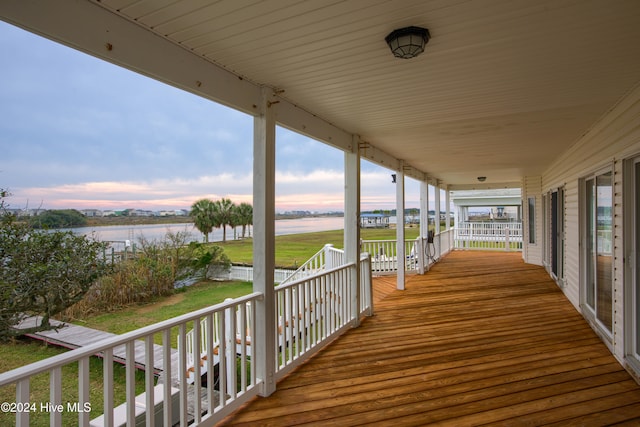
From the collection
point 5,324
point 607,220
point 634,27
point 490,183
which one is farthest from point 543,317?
point 490,183

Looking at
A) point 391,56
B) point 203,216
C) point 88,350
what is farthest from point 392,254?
point 88,350

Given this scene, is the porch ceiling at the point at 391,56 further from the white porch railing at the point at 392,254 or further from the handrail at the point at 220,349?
the white porch railing at the point at 392,254

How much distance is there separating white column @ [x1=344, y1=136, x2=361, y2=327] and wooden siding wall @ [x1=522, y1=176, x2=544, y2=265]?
6.73 metres

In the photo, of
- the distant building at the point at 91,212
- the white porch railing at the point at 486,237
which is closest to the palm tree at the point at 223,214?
the distant building at the point at 91,212

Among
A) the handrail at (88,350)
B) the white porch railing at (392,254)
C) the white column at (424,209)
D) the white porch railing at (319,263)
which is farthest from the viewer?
the white column at (424,209)

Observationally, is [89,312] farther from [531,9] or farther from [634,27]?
[634,27]

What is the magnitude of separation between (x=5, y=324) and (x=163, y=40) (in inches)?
88.1

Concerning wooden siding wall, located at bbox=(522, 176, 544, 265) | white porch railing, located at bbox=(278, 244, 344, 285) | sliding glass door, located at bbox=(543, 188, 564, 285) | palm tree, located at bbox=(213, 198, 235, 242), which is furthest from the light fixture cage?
wooden siding wall, located at bbox=(522, 176, 544, 265)

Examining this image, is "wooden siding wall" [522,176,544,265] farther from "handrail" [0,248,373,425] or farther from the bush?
the bush

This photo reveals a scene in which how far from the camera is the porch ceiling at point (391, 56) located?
166cm

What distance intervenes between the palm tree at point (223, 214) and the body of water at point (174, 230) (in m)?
0.10

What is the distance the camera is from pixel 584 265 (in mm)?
4648

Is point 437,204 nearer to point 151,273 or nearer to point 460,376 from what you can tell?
point 460,376

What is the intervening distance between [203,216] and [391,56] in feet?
11.6
